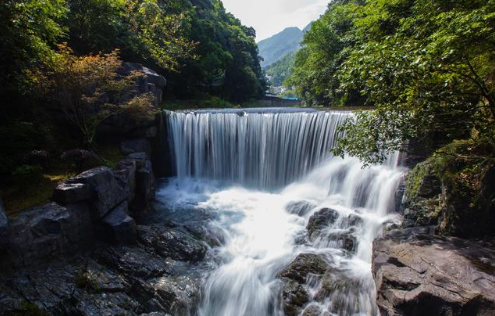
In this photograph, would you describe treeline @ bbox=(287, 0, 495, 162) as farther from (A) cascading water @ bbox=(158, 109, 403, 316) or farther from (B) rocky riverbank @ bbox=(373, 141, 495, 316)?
(A) cascading water @ bbox=(158, 109, 403, 316)

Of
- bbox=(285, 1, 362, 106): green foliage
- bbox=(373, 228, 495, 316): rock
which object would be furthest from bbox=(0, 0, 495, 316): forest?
bbox=(285, 1, 362, 106): green foliage

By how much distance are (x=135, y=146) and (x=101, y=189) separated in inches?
198

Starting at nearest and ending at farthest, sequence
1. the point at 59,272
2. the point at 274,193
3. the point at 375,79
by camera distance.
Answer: the point at 375,79, the point at 59,272, the point at 274,193

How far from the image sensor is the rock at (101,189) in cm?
746

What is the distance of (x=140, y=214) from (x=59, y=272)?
3811 millimetres

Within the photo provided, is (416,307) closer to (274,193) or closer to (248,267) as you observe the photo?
(248,267)

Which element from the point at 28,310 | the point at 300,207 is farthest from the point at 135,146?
the point at 28,310

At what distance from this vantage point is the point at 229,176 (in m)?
14.5

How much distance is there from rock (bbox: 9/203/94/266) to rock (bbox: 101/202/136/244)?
0.40 meters

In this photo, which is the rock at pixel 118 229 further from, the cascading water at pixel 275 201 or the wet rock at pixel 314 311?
the wet rock at pixel 314 311

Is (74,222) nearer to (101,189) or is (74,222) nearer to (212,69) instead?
(101,189)

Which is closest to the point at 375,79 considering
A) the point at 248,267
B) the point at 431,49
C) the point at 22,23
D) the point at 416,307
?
the point at 431,49

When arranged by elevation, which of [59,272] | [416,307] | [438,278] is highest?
[438,278]

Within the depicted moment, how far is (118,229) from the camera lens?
24.7ft
